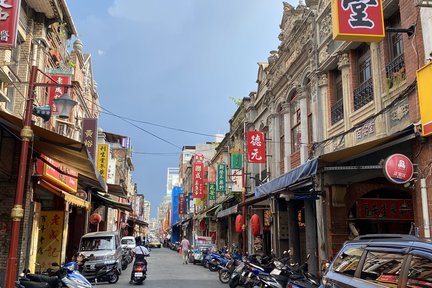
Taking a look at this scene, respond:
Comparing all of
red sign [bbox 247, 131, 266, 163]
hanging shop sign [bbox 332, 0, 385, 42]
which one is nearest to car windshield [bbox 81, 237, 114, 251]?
red sign [bbox 247, 131, 266, 163]

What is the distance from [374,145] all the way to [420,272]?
549 centimetres

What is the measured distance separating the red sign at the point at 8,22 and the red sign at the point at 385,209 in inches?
429

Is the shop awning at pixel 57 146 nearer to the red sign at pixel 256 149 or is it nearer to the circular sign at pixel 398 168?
the circular sign at pixel 398 168

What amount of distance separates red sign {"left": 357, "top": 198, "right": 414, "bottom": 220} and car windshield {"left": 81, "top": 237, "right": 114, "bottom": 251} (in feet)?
33.0

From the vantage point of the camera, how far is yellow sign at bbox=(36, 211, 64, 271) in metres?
17.7

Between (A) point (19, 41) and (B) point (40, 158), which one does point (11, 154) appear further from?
(A) point (19, 41)

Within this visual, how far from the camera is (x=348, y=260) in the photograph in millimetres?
6125

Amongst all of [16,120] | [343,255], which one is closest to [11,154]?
[16,120]

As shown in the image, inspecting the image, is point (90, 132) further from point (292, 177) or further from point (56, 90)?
point (292, 177)

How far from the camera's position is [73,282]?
9844mm

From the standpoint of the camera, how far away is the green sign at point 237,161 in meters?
26.8

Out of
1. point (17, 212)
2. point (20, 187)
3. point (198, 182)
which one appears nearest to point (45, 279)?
point (17, 212)

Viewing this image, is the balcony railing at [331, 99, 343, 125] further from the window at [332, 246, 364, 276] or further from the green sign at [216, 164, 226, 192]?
the green sign at [216, 164, 226, 192]

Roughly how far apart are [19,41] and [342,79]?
1146 centimetres
